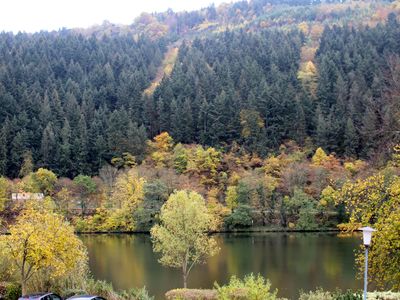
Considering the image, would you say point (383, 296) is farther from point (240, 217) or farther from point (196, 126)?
point (196, 126)

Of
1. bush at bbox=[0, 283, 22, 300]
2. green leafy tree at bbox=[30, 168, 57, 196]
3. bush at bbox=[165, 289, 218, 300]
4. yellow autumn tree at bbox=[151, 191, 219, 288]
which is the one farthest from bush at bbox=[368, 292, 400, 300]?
green leafy tree at bbox=[30, 168, 57, 196]

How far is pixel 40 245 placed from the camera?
21578 millimetres

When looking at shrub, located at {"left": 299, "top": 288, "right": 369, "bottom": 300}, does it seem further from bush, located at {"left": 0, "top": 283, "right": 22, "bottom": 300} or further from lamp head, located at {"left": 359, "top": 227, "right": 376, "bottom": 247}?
bush, located at {"left": 0, "top": 283, "right": 22, "bottom": 300}

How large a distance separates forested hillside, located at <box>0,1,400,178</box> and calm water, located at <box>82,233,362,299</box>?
26291 mm

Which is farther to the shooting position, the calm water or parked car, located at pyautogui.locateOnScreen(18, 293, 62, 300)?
the calm water

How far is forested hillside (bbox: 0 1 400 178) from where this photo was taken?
304ft

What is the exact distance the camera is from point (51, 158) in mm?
92500

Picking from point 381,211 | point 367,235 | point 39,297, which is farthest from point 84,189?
point 381,211

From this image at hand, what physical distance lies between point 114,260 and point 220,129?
54.6 m

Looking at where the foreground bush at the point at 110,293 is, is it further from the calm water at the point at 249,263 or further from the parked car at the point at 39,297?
the calm water at the point at 249,263

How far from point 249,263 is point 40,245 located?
24.4 metres

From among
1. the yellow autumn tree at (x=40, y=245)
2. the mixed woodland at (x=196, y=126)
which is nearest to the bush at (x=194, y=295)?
the yellow autumn tree at (x=40, y=245)

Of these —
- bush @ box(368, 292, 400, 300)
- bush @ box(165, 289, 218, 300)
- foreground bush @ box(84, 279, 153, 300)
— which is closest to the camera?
bush @ box(368, 292, 400, 300)

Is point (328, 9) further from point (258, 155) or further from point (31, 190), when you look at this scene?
point (31, 190)
